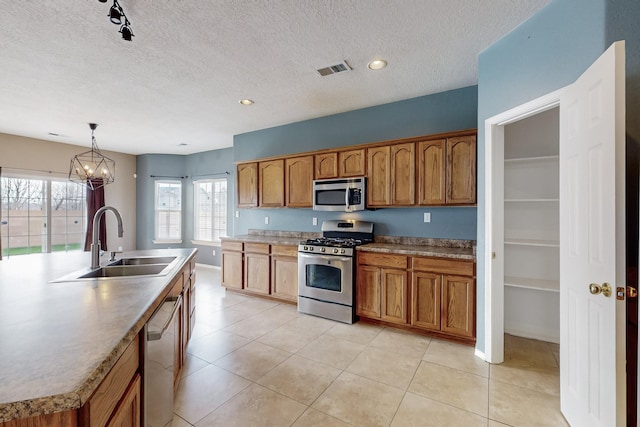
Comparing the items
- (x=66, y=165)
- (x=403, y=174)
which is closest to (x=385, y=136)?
(x=403, y=174)

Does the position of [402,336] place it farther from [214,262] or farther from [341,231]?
[214,262]

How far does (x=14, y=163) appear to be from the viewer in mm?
4977

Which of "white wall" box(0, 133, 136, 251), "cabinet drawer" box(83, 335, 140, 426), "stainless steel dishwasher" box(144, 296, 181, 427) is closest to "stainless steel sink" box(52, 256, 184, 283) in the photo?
"stainless steel dishwasher" box(144, 296, 181, 427)

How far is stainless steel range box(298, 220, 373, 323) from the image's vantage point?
3357 mm

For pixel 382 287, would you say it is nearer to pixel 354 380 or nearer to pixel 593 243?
pixel 354 380

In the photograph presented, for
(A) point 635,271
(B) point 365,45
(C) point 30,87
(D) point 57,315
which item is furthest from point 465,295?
(C) point 30,87

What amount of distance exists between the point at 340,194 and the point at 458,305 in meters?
1.84

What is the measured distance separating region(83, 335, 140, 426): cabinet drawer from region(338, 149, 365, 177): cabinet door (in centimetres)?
294

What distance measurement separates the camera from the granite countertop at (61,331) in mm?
687

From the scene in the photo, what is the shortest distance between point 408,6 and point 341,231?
263 cm

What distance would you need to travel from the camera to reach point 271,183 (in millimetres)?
4426

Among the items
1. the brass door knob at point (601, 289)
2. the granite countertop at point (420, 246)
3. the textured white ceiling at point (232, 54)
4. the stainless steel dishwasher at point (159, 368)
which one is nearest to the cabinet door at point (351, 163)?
the textured white ceiling at point (232, 54)

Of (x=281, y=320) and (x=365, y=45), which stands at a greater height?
(x=365, y=45)

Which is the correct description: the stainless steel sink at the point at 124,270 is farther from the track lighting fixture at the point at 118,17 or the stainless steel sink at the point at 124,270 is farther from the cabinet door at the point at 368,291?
the cabinet door at the point at 368,291
